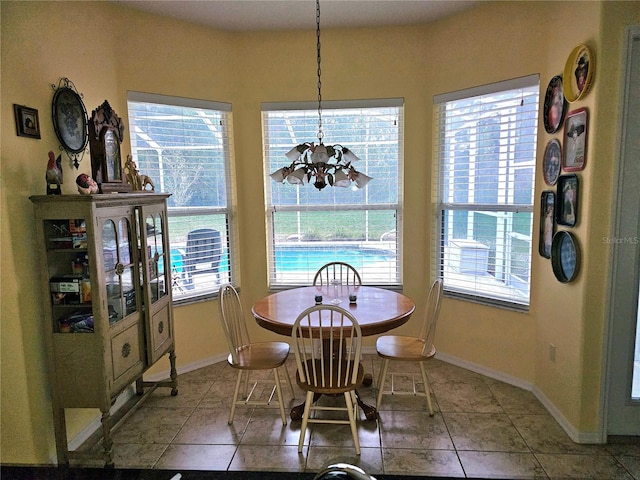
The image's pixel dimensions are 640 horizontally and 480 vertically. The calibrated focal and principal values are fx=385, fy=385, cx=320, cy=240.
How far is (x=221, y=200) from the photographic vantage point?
3.52 metres

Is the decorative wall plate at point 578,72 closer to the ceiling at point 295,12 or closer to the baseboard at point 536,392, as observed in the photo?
the ceiling at point 295,12

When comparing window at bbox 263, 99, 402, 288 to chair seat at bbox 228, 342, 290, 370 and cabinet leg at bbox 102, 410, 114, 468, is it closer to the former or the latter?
chair seat at bbox 228, 342, 290, 370

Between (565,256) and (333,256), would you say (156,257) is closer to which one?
(333,256)

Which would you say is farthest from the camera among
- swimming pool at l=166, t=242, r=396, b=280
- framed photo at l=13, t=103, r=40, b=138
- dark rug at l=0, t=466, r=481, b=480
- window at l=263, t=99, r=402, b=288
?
swimming pool at l=166, t=242, r=396, b=280

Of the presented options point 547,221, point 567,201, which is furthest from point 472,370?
point 567,201

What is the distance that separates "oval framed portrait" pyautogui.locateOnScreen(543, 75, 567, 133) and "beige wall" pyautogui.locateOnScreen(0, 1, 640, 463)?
0.32ft

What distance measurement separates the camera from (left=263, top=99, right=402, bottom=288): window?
3492 mm

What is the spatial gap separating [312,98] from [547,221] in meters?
2.15

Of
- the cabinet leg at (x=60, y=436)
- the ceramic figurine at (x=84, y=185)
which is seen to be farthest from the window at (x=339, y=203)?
the cabinet leg at (x=60, y=436)

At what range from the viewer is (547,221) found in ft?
8.78

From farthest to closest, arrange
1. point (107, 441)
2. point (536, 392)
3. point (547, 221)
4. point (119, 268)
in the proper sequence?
point (536, 392) → point (547, 221) → point (119, 268) → point (107, 441)

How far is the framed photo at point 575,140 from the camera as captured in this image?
7.38 feet

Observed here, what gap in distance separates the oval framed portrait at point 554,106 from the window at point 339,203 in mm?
1178

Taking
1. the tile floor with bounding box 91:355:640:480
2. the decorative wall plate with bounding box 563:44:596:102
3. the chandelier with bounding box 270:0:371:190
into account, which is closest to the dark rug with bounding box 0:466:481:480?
the tile floor with bounding box 91:355:640:480
